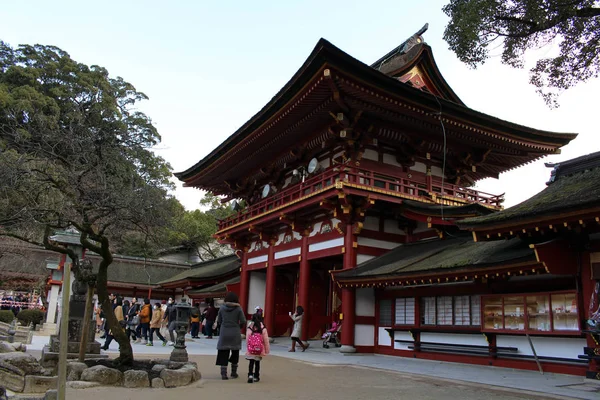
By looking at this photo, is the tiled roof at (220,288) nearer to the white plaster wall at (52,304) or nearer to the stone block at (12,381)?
the white plaster wall at (52,304)

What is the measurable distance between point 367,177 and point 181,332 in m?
8.73

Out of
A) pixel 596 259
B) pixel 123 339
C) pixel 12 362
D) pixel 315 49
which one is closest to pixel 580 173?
pixel 596 259

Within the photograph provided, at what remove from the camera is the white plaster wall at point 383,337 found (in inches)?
624

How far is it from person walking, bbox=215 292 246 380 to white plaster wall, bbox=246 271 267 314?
1470cm

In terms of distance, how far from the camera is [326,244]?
60.0 feet

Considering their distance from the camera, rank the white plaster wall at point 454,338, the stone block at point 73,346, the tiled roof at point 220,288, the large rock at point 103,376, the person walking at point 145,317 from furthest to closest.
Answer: the tiled roof at point 220,288 → the person walking at point 145,317 → the white plaster wall at point 454,338 → the stone block at point 73,346 → the large rock at point 103,376

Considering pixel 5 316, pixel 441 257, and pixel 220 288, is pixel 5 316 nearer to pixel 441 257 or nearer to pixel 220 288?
pixel 220 288

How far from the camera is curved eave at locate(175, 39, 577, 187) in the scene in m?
14.3

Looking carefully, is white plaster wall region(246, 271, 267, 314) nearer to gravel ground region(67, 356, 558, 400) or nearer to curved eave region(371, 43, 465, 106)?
curved eave region(371, 43, 465, 106)

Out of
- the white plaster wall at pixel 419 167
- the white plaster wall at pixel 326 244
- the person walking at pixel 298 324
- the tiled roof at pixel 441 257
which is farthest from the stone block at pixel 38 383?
the white plaster wall at pixel 419 167

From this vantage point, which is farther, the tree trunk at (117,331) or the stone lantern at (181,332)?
the stone lantern at (181,332)

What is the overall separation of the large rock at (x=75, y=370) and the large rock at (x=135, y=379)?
2.76 ft

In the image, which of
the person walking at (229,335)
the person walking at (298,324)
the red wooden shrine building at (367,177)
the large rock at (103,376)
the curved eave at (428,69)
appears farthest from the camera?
the curved eave at (428,69)

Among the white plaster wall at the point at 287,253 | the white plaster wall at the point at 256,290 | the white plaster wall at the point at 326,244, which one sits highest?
the white plaster wall at the point at 326,244
